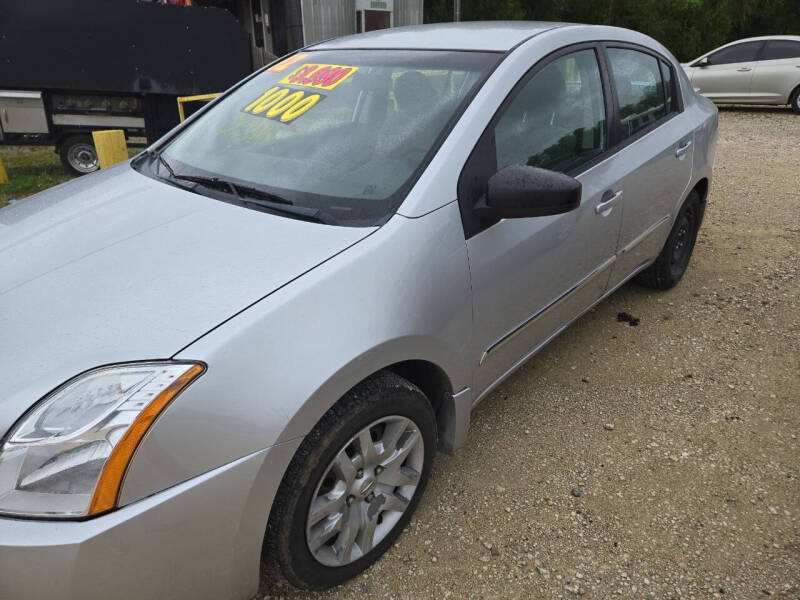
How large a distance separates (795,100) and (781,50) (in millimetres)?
952

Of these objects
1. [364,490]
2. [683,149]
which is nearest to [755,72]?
[683,149]

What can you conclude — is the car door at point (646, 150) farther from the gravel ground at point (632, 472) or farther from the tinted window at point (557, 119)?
the gravel ground at point (632, 472)

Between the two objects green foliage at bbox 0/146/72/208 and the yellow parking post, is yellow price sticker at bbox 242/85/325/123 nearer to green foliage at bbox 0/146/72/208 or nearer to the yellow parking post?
the yellow parking post

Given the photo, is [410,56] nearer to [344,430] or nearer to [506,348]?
[506,348]

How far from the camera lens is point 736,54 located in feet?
37.2

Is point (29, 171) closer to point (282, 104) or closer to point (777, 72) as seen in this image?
point (282, 104)

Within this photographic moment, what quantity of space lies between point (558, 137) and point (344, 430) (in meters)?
1.49

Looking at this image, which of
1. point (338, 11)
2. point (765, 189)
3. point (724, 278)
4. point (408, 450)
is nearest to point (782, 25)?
point (338, 11)

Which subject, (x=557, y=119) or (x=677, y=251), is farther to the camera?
(x=677, y=251)

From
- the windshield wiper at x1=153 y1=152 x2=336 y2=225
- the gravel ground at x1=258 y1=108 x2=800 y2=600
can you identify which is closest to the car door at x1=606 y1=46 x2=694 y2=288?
the gravel ground at x1=258 y1=108 x2=800 y2=600

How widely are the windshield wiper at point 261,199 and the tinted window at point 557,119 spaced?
2.23 ft

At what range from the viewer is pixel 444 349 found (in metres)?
1.87

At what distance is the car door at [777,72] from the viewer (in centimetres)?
1092

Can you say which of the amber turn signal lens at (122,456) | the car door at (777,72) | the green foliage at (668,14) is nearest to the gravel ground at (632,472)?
the amber turn signal lens at (122,456)
